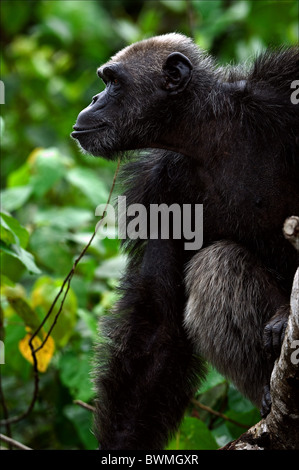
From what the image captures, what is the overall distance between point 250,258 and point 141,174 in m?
0.82

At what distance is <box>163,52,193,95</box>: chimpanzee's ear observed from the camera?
3.85 metres

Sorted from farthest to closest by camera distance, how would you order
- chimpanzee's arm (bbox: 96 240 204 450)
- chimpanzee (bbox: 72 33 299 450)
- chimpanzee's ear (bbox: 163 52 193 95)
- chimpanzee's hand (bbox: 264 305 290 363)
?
chimpanzee's arm (bbox: 96 240 204 450), chimpanzee's ear (bbox: 163 52 193 95), chimpanzee (bbox: 72 33 299 450), chimpanzee's hand (bbox: 264 305 290 363)

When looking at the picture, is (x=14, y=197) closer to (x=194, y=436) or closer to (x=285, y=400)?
(x=194, y=436)

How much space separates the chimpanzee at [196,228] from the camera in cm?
362

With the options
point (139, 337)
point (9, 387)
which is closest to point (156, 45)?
point (139, 337)

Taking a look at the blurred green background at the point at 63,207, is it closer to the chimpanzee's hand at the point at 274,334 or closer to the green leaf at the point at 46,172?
the green leaf at the point at 46,172

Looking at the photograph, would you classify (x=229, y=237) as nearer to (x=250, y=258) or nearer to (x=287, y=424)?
(x=250, y=258)

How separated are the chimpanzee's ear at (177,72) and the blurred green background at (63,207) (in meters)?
0.42

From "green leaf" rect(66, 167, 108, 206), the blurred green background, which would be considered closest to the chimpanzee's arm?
the blurred green background

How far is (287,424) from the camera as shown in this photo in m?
3.01

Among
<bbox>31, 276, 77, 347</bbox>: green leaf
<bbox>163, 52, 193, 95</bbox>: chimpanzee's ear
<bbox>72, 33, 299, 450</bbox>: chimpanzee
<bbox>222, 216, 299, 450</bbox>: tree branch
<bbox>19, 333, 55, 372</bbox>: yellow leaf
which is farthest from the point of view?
<bbox>31, 276, 77, 347</bbox>: green leaf

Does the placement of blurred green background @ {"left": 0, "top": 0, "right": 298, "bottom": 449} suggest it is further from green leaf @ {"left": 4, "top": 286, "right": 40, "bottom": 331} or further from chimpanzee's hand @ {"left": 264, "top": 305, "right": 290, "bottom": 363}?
chimpanzee's hand @ {"left": 264, "top": 305, "right": 290, "bottom": 363}

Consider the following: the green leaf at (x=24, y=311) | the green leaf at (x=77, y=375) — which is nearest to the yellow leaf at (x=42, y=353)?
the green leaf at (x=24, y=311)

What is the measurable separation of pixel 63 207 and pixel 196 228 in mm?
2800
